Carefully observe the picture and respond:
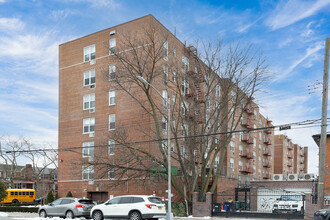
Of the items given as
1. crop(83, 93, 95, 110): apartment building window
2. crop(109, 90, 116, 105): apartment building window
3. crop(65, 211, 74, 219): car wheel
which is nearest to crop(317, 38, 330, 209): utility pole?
crop(65, 211, 74, 219): car wheel

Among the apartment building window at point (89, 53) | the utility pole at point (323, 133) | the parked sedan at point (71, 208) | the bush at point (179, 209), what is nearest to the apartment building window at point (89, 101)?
the apartment building window at point (89, 53)

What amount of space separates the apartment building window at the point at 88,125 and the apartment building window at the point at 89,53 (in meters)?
7.11

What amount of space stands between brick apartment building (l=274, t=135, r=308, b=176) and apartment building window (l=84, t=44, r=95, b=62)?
62.4m

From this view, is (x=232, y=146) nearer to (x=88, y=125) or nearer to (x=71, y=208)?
(x=88, y=125)

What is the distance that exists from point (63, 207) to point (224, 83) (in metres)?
16.5

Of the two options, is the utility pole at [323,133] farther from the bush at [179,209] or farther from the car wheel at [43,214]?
the car wheel at [43,214]

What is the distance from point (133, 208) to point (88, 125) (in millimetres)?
23753

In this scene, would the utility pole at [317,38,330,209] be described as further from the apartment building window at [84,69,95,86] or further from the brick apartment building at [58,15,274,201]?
the apartment building window at [84,69,95,86]

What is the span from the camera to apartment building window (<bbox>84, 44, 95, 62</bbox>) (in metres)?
44.4

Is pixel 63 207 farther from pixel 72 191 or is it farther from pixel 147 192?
pixel 72 191

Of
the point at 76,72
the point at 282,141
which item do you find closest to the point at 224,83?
the point at 76,72

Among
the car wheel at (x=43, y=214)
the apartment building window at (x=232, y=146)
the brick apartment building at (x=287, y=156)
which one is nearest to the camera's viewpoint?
the car wheel at (x=43, y=214)

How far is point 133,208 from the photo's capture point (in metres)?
21.3

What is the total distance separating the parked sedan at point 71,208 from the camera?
2466 centimetres
